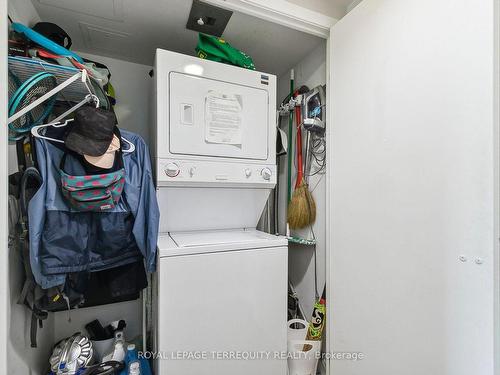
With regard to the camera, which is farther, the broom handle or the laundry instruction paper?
the broom handle

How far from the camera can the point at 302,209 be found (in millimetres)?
1982

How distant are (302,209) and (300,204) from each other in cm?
5

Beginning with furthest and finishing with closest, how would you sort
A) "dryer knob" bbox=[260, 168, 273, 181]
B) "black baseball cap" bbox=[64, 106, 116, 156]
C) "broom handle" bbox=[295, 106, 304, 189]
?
"broom handle" bbox=[295, 106, 304, 189] < "dryer knob" bbox=[260, 168, 273, 181] < "black baseball cap" bbox=[64, 106, 116, 156]

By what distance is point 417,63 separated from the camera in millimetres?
1130

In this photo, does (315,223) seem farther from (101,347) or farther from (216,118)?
(101,347)

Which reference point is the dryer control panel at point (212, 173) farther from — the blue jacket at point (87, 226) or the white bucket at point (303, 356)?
the white bucket at point (303, 356)

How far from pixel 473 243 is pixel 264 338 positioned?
128 cm

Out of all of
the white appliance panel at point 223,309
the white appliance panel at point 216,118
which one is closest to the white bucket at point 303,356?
the white appliance panel at point 223,309

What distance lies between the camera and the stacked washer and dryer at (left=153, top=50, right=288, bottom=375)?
138cm

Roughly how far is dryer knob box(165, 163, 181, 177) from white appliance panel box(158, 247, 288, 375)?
0.51 meters

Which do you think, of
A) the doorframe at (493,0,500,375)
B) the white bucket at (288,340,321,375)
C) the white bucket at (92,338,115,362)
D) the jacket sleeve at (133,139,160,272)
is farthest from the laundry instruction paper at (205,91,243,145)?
the white bucket at (92,338,115,362)

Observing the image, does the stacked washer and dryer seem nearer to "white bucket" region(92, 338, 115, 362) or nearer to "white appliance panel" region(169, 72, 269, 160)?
"white appliance panel" region(169, 72, 269, 160)

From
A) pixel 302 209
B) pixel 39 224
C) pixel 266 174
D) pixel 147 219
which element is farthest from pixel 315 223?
pixel 39 224

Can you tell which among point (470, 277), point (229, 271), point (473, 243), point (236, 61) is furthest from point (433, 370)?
point (236, 61)
